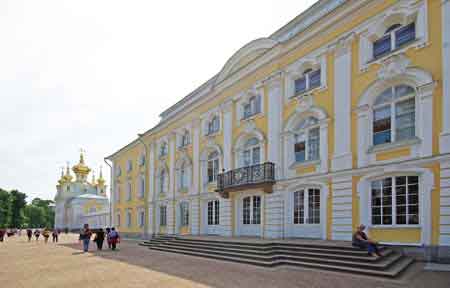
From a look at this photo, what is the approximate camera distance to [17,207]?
72812 millimetres

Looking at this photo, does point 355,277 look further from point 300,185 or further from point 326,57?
point 326,57

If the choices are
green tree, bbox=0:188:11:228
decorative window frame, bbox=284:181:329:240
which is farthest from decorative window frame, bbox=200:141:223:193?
green tree, bbox=0:188:11:228

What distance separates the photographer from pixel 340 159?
13398 millimetres

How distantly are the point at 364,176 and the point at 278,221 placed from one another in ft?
14.8

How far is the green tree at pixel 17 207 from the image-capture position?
7169cm

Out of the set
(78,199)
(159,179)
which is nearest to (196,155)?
(159,179)

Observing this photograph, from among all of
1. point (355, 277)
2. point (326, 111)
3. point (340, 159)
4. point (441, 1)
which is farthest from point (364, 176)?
point (441, 1)

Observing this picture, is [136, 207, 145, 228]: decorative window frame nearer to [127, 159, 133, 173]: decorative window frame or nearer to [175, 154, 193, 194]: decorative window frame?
[127, 159, 133, 173]: decorative window frame

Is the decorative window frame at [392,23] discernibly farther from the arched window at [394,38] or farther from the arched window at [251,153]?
the arched window at [251,153]

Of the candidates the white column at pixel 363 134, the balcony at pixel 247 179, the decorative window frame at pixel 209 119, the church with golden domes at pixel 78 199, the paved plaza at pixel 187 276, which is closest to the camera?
the paved plaza at pixel 187 276

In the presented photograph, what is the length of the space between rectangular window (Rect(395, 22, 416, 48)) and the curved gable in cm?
599

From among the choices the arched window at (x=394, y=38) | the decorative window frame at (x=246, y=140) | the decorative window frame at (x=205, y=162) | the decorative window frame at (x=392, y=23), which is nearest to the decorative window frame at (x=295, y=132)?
the decorative window frame at (x=246, y=140)

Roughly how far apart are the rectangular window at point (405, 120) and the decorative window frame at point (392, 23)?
5.31 ft

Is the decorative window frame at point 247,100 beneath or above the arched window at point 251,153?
above
